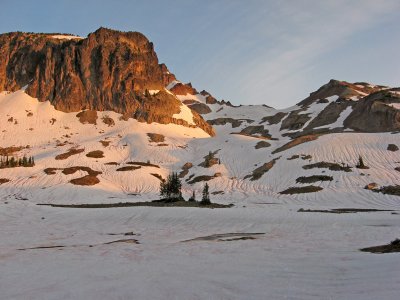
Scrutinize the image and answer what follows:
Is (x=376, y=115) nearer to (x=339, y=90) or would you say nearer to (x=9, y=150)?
(x=339, y=90)

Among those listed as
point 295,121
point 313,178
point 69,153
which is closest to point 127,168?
point 69,153

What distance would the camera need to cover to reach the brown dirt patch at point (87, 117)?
112725 millimetres

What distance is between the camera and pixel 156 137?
104m

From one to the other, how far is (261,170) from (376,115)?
4523cm

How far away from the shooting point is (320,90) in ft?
549

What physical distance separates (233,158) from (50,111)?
63.4 meters

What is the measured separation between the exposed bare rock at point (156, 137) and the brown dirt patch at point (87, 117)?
19.7 metres

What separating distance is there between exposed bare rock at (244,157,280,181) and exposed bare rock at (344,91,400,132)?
37.5 metres

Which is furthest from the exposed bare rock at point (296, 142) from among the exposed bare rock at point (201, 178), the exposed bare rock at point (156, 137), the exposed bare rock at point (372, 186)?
the exposed bare rock at point (156, 137)

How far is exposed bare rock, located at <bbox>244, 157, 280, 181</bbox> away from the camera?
67.3 metres

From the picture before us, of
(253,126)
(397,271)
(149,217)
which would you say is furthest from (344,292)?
(253,126)

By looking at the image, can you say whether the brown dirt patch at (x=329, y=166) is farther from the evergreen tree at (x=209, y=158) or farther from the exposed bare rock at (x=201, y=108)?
the exposed bare rock at (x=201, y=108)

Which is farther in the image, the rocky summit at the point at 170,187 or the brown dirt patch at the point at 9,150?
the brown dirt patch at the point at 9,150

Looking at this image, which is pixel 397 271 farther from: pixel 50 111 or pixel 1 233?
pixel 50 111
